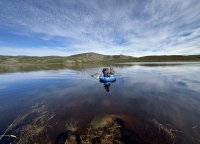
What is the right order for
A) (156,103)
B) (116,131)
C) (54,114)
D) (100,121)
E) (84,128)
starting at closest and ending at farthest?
(116,131) → (84,128) → (100,121) → (54,114) → (156,103)

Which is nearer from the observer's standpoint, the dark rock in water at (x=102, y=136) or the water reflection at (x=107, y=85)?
the dark rock in water at (x=102, y=136)

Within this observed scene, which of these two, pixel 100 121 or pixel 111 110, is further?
pixel 111 110

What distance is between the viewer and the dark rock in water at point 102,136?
880 cm

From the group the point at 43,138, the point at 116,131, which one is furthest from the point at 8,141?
the point at 116,131

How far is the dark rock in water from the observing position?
880 cm

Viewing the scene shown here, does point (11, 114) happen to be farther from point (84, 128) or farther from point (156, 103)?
point (156, 103)

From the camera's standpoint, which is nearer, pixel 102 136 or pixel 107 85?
pixel 102 136

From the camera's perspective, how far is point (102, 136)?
30.2 feet

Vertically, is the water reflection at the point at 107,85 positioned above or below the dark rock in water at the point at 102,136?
below

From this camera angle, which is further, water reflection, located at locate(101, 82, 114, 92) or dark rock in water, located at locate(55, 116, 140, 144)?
water reflection, located at locate(101, 82, 114, 92)

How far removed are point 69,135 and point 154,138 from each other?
21.6 ft

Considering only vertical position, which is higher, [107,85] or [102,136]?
[102,136]

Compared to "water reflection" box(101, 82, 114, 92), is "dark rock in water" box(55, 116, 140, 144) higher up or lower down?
higher up

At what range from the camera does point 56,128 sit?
428 inches
